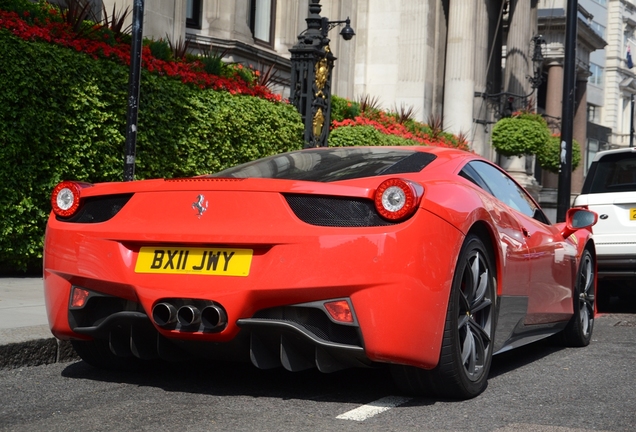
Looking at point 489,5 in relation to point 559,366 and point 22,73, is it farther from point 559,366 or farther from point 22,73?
point 559,366

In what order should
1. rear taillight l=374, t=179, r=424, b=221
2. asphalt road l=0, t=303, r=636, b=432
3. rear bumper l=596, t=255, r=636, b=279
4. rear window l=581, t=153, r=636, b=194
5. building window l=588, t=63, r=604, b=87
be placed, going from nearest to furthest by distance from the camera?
asphalt road l=0, t=303, r=636, b=432 < rear taillight l=374, t=179, r=424, b=221 < rear bumper l=596, t=255, r=636, b=279 < rear window l=581, t=153, r=636, b=194 < building window l=588, t=63, r=604, b=87

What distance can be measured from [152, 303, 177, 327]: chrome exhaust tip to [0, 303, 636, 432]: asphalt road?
36cm

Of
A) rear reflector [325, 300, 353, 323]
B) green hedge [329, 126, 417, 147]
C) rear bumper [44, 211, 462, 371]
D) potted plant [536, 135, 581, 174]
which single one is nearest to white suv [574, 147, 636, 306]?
rear bumper [44, 211, 462, 371]

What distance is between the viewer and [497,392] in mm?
5004

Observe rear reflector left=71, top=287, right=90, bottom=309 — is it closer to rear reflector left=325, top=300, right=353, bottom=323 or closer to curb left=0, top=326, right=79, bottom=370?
curb left=0, top=326, right=79, bottom=370

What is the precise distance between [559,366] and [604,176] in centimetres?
483

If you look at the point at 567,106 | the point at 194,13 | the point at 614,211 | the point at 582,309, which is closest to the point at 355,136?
the point at 567,106

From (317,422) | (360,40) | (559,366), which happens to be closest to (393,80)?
(360,40)

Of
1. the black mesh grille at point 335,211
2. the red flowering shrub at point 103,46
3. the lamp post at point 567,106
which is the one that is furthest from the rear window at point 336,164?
the lamp post at point 567,106

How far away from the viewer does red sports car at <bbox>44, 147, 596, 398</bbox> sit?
4.28m

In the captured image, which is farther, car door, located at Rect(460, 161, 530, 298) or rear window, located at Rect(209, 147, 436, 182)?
car door, located at Rect(460, 161, 530, 298)

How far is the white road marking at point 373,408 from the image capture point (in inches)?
166

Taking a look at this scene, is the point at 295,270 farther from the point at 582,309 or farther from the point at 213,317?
the point at 582,309

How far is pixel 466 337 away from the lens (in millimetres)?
4809
